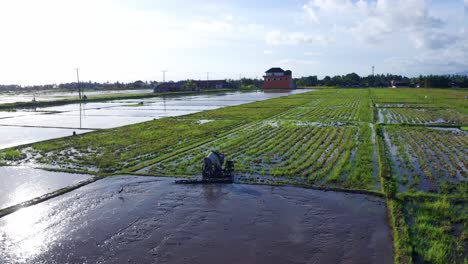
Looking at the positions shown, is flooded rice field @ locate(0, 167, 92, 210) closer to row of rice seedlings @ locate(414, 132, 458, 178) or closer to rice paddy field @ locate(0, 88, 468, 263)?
rice paddy field @ locate(0, 88, 468, 263)

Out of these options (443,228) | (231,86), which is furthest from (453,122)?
(231,86)

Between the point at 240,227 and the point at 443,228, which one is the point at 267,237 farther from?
the point at 443,228

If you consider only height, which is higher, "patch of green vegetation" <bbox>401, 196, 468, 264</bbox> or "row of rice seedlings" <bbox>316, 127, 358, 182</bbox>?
"row of rice seedlings" <bbox>316, 127, 358, 182</bbox>

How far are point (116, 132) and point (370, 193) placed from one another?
51.2 ft

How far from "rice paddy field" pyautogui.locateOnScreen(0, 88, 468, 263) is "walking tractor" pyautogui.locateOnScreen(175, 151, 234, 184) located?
1.53 feet

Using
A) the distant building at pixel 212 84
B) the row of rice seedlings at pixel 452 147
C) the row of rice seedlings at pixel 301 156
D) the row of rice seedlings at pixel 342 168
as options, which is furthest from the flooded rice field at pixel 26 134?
the distant building at pixel 212 84

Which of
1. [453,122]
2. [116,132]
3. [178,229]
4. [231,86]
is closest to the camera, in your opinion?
[178,229]

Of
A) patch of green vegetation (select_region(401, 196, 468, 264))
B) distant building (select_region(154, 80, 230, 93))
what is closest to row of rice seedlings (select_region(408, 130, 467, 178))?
patch of green vegetation (select_region(401, 196, 468, 264))

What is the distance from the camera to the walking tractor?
10.8 metres

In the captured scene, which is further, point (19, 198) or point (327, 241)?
point (19, 198)

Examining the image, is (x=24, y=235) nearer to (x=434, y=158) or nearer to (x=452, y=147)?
(x=434, y=158)

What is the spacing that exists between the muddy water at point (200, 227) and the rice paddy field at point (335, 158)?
72 centimetres

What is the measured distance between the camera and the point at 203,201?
950 centimetres

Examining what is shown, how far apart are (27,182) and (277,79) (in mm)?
82370
